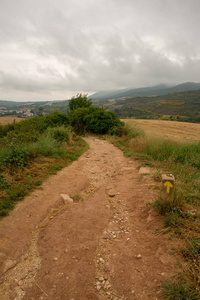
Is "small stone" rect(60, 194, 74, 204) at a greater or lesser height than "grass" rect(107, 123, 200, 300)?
lesser

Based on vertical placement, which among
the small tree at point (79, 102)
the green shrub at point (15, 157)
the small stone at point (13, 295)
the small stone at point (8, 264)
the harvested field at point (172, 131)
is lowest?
the harvested field at point (172, 131)

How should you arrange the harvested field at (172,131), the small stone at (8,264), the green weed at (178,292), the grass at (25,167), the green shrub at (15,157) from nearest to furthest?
the green weed at (178,292), the small stone at (8,264), the grass at (25,167), the green shrub at (15,157), the harvested field at (172,131)

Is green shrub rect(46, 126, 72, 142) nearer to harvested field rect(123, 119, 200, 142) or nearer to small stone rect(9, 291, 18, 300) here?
harvested field rect(123, 119, 200, 142)

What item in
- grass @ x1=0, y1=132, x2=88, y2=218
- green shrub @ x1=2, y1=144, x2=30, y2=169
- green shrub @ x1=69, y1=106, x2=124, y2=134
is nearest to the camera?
grass @ x1=0, y1=132, x2=88, y2=218

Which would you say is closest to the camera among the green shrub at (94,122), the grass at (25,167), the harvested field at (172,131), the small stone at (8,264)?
the small stone at (8,264)

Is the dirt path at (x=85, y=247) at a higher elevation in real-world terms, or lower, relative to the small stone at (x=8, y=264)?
lower

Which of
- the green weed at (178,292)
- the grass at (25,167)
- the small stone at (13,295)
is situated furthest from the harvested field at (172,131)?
the small stone at (13,295)

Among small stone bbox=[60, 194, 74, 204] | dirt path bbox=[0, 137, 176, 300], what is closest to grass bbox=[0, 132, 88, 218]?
dirt path bbox=[0, 137, 176, 300]

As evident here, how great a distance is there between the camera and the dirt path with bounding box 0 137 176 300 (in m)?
2.04

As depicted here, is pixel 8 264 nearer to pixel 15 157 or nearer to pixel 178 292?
pixel 178 292

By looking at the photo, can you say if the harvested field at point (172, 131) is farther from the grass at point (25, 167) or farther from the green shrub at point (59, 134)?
the grass at point (25, 167)

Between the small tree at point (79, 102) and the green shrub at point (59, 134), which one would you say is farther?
the small tree at point (79, 102)

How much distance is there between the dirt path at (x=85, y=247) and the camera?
2043mm

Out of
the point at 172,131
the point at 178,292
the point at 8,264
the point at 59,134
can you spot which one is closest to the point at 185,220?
the point at 178,292
